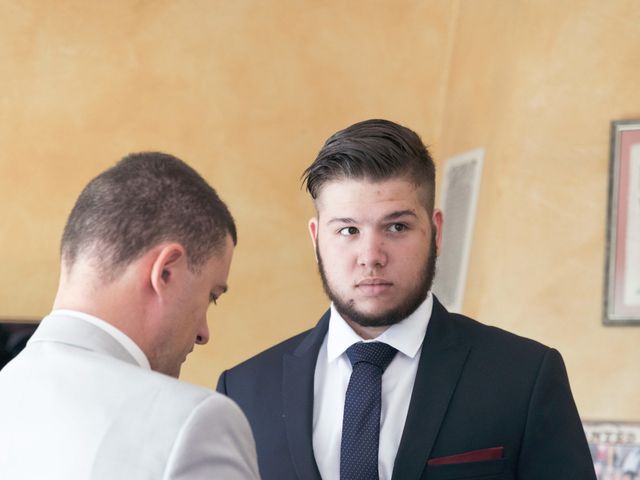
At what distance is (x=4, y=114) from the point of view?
15.8ft

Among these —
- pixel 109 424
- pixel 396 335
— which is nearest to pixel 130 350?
pixel 109 424

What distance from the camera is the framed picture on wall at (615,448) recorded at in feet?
13.1

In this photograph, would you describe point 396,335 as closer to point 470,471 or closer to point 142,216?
point 470,471

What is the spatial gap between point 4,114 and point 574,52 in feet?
7.95

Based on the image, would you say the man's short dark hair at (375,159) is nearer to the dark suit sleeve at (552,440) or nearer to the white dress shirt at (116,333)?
the dark suit sleeve at (552,440)

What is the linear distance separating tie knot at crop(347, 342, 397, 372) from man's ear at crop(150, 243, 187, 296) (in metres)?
0.73

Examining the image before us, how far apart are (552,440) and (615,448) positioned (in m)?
2.03

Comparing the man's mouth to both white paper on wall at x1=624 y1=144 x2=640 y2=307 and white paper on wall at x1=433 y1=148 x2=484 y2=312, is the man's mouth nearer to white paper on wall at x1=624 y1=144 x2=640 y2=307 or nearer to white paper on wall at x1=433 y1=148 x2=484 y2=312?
white paper on wall at x1=624 y1=144 x2=640 y2=307

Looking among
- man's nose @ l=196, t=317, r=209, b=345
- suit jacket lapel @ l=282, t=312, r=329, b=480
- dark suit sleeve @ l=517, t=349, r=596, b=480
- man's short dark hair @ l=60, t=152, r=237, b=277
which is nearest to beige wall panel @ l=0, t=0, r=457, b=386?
suit jacket lapel @ l=282, t=312, r=329, b=480

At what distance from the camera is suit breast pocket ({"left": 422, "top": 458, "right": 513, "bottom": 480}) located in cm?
212

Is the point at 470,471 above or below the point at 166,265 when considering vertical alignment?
below

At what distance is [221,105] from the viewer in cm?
500

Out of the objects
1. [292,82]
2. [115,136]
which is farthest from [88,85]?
[292,82]

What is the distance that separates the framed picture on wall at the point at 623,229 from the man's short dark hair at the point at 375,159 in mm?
1932
